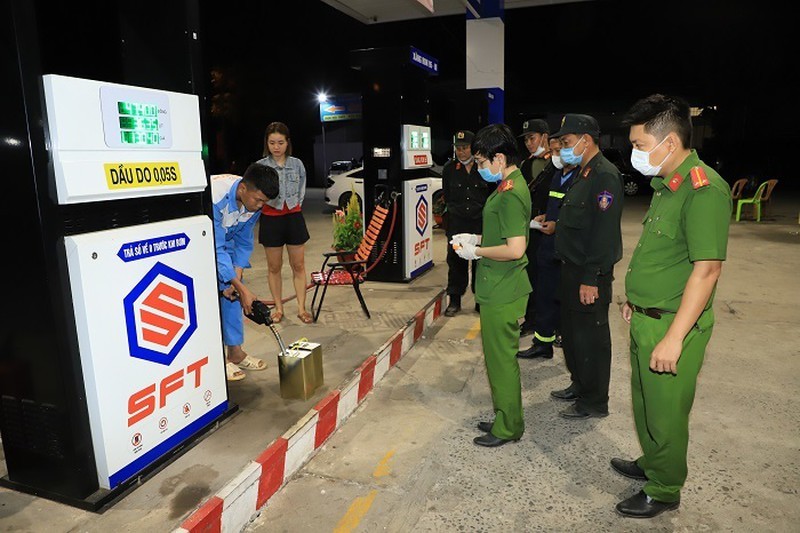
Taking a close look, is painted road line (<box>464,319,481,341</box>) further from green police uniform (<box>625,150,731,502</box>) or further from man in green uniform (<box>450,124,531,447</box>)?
green police uniform (<box>625,150,731,502</box>)

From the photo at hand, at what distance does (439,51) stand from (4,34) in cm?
2382

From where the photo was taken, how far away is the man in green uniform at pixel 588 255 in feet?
10.8

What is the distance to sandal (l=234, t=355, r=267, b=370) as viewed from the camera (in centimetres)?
413

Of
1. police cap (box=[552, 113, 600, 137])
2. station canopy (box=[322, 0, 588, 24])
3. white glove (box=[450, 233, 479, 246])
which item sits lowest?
white glove (box=[450, 233, 479, 246])

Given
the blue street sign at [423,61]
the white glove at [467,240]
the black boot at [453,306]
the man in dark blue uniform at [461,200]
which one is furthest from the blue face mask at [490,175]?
the blue street sign at [423,61]

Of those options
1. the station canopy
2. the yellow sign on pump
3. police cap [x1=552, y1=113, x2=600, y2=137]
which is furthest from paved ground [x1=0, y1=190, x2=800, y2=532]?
the station canopy

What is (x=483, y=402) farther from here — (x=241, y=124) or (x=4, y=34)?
(x=241, y=124)

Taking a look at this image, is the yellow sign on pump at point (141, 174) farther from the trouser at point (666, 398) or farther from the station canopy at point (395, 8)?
the station canopy at point (395, 8)

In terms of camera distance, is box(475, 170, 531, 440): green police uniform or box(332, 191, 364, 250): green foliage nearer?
box(475, 170, 531, 440): green police uniform

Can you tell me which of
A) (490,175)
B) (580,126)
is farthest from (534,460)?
(580,126)

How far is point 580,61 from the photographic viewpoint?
90.5 feet

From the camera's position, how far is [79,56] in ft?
9.31

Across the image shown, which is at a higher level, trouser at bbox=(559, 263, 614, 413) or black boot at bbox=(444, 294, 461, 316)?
trouser at bbox=(559, 263, 614, 413)

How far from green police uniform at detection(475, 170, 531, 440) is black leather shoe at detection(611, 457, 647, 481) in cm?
60
